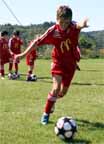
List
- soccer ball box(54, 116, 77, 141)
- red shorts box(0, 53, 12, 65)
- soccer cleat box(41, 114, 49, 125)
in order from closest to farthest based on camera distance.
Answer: soccer ball box(54, 116, 77, 141) < soccer cleat box(41, 114, 49, 125) < red shorts box(0, 53, 12, 65)

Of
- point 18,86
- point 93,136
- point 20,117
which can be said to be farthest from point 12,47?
point 93,136

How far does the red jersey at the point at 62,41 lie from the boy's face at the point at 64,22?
0.26 ft

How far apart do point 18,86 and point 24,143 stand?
932 centimetres

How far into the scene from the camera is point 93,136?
28.0ft

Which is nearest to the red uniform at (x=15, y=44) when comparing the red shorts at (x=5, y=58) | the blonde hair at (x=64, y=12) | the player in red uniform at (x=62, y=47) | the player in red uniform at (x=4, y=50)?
the player in red uniform at (x=4, y=50)

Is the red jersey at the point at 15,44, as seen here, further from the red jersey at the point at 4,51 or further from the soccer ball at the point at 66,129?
the soccer ball at the point at 66,129

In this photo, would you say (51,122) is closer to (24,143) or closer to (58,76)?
(58,76)

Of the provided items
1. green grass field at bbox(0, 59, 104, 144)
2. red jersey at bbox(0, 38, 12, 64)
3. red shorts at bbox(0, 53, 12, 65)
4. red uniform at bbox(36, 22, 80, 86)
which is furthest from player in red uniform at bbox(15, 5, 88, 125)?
red shorts at bbox(0, 53, 12, 65)

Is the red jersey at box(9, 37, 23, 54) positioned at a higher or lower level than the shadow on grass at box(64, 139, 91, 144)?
lower

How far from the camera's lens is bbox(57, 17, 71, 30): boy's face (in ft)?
29.3

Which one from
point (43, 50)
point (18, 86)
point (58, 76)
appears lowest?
point (43, 50)

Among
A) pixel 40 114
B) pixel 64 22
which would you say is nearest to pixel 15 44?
pixel 40 114

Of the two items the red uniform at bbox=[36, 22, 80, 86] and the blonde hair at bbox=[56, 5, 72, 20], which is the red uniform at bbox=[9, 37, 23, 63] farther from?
the blonde hair at bbox=[56, 5, 72, 20]

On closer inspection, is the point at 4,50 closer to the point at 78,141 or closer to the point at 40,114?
the point at 40,114
